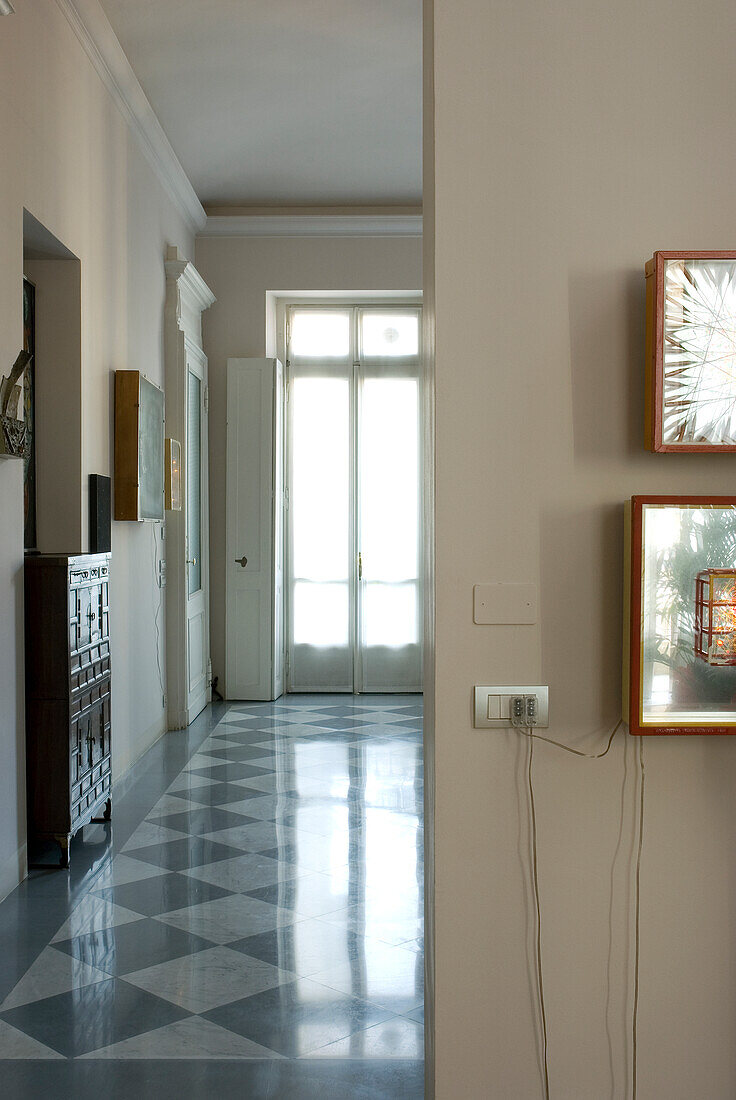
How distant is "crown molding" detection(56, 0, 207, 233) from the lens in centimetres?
486

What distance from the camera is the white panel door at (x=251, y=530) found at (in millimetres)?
8258

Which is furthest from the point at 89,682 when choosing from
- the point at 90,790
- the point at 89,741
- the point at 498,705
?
the point at 498,705

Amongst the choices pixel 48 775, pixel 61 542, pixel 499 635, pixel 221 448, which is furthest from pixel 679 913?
pixel 221 448

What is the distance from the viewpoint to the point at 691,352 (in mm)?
1961

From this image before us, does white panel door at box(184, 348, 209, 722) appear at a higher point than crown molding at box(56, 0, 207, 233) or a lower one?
lower

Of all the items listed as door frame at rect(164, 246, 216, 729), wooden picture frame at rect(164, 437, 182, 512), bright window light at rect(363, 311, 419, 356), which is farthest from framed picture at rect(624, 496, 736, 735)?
bright window light at rect(363, 311, 419, 356)

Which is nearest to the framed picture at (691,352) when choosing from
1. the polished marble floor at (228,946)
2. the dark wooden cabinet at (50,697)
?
the polished marble floor at (228,946)

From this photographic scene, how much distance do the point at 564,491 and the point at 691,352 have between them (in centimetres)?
36

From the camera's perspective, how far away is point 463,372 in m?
2.05

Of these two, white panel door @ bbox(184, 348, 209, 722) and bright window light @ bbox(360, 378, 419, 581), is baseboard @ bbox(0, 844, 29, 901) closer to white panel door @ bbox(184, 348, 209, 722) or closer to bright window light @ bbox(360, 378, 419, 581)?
white panel door @ bbox(184, 348, 209, 722)

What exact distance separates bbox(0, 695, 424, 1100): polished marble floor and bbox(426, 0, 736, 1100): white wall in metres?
0.77

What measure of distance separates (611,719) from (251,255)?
23.4 ft

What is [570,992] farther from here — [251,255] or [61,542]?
[251,255]

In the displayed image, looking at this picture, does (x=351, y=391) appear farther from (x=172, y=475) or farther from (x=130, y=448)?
(x=130, y=448)
